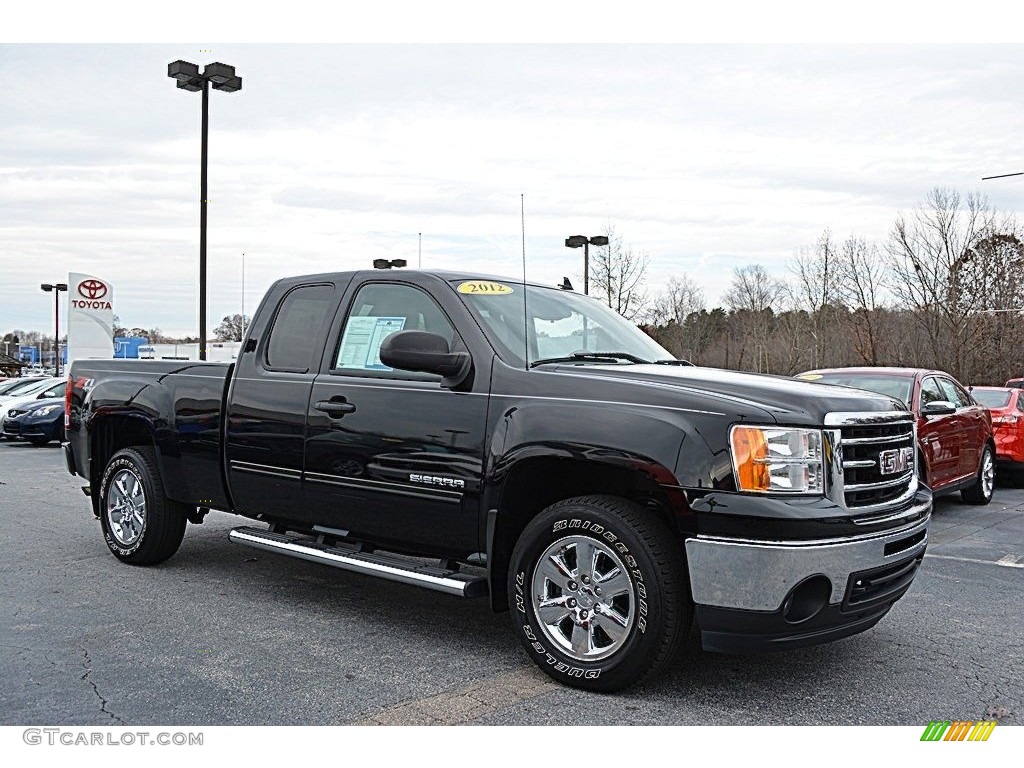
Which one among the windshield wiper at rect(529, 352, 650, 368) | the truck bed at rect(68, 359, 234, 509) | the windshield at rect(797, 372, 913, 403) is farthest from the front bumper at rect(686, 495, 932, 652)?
the windshield at rect(797, 372, 913, 403)

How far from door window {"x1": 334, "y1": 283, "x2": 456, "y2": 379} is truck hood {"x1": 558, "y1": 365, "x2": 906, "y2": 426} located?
0.92 metres

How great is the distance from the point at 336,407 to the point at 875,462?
2.81 m

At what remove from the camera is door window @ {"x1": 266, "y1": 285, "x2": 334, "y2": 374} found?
5926 millimetres

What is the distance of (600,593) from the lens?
4.39 metres

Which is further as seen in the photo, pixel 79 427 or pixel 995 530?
pixel 995 530

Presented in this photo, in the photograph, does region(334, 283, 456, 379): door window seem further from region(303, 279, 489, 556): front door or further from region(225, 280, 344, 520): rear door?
region(225, 280, 344, 520): rear door

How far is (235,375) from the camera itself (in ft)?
20.4

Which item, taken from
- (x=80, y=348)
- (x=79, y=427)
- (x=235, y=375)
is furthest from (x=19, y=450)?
(x=235, y=375)

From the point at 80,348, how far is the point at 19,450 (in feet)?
20.6

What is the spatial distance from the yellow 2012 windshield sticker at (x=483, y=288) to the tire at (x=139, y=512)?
2806 mm

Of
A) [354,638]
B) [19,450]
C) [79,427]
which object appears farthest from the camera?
[19,450]

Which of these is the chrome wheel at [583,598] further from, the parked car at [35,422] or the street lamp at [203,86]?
the parked car at [35,422]
